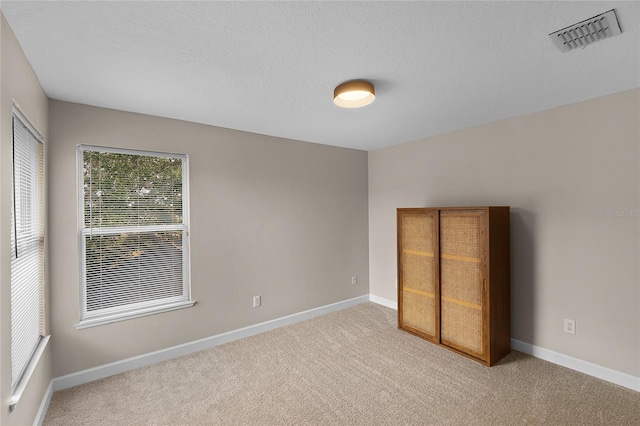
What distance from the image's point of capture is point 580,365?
2627 mm

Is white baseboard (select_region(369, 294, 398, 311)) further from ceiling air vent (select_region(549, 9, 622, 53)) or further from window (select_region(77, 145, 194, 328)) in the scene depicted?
ceiling air vent (select_region(549, 9, 622, 53))

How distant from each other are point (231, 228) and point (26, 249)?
168 centimetres

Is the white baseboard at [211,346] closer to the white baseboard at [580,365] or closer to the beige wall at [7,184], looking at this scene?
the white baseboard at [580,365]

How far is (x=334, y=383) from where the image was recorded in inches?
98.8

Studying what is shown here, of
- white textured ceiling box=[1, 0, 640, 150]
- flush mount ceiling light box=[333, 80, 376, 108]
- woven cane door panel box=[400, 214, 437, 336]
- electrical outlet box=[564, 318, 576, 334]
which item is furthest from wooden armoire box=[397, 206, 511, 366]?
flush mount ceiling light box=[333, 80, 376, 108]

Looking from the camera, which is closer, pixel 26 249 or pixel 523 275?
pixel 26 249

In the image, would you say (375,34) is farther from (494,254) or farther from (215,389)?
(215,389)

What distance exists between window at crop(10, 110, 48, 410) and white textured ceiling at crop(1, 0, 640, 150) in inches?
20.6

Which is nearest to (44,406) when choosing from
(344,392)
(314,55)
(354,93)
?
(344,392)

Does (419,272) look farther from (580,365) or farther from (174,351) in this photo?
(174,351)

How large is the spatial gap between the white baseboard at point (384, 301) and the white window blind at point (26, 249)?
373 cm

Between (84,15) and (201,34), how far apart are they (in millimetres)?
520

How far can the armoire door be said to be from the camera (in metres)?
3.21

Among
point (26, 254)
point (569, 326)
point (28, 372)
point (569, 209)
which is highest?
point (569, 209)
